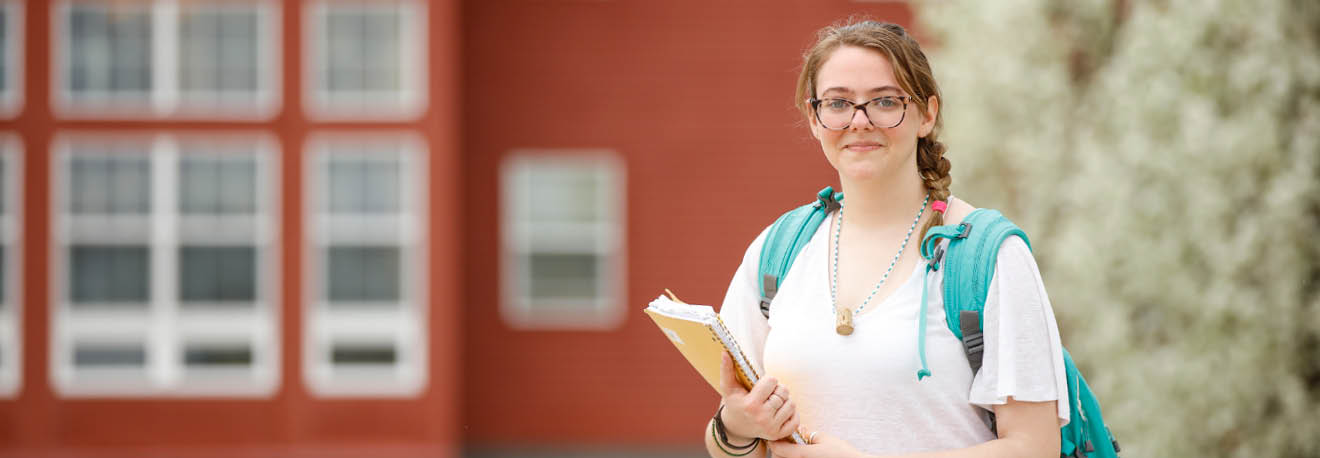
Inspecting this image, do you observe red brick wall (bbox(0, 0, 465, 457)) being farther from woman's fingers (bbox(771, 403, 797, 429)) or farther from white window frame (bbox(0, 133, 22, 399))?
woman's fingers (bbox(771, 403, 797, 429))

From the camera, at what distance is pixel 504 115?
49.0 ft

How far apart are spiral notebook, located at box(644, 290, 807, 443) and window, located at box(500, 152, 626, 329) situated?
1286 cm

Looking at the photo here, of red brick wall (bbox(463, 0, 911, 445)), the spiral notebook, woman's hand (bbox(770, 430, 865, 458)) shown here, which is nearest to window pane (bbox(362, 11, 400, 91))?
red brick wall (bbox(463, 0, 911, 445))

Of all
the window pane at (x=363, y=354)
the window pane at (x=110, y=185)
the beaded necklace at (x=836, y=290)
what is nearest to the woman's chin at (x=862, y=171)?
the beaded necklace at (x=836, y=290)

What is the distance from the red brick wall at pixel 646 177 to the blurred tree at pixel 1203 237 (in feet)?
24.2

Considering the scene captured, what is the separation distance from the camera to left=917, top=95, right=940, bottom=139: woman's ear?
2193 millimetres

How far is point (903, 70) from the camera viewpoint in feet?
6.94

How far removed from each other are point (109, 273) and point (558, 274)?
4616mm

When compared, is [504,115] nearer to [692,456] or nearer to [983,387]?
[692,456]

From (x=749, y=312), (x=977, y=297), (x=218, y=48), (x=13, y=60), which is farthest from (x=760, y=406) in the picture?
(x=13, y=60)

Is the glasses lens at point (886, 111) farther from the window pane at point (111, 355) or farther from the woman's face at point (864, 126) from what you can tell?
→ the window pane at point (111, 355)

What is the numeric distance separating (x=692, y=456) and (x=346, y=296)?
4078 mm

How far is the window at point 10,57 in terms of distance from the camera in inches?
540

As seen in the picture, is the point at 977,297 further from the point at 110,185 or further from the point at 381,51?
the point at 110,185
